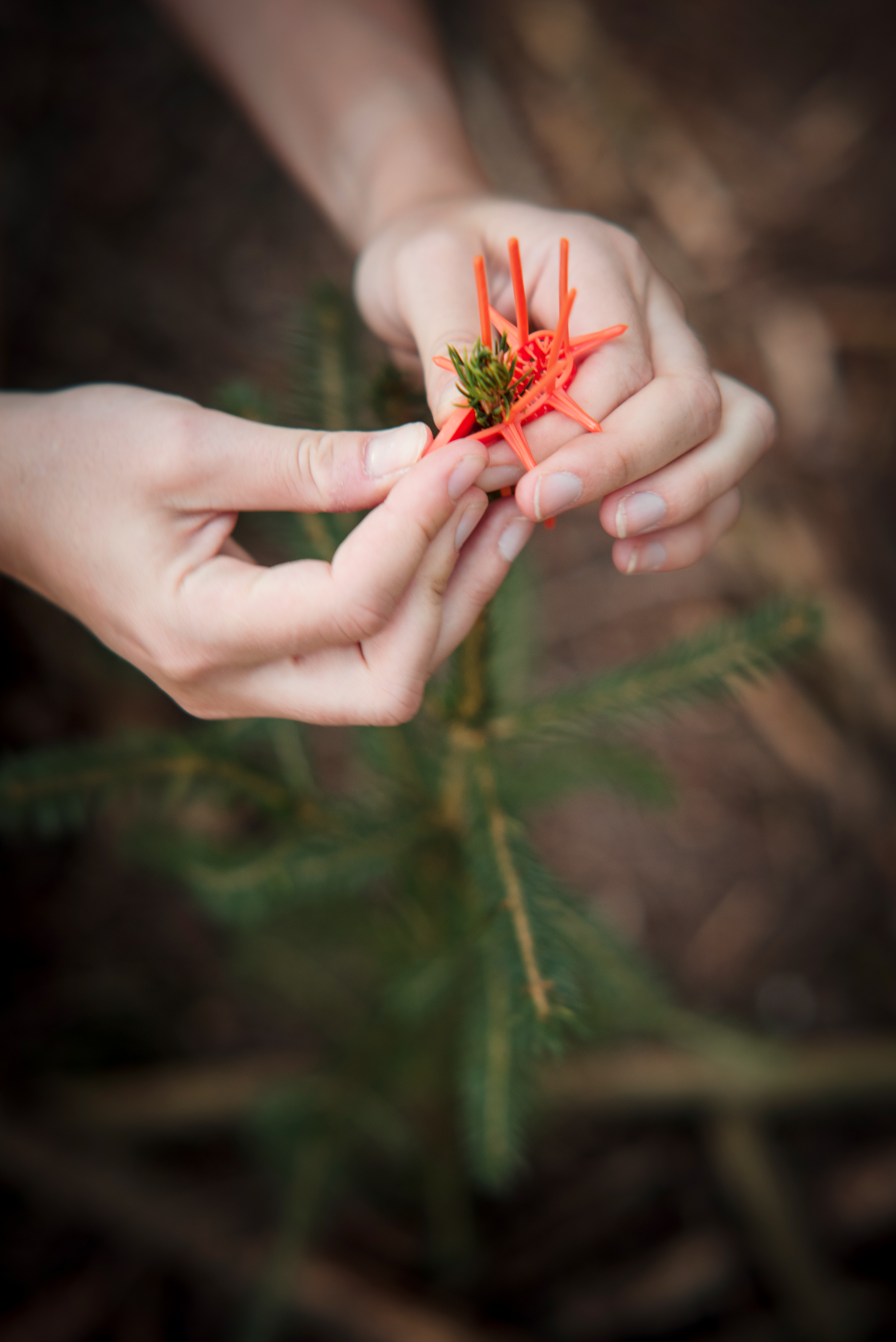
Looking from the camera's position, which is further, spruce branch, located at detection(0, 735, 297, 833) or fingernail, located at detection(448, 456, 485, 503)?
spruce branch, located at detection(0, 735, 297, 833)

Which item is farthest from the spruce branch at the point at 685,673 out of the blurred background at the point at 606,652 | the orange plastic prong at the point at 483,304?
the blurred background at the point at 606,652

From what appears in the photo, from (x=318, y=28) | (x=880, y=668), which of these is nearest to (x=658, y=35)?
(x=318, y=28)

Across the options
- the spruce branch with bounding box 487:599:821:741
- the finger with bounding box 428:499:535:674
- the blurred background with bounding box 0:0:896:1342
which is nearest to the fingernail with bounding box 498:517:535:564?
the finger with bounding box 428:499:535:674

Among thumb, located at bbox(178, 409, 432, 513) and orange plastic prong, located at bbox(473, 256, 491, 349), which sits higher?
orange plastic prong, located at bbox(473, 256, 491, 349)

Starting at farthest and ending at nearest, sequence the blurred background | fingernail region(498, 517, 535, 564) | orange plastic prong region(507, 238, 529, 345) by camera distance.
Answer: the blurred background → fingernail region(498, 517, 535, 564) → orange plastic prong region(507, 238, 529, 345)

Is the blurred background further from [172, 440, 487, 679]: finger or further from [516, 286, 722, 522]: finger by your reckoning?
[516, 286, 722, 522]: finger

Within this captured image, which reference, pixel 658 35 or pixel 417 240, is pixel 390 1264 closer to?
pixel 417 240

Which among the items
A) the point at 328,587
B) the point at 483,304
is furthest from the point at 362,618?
the point at 483,304
